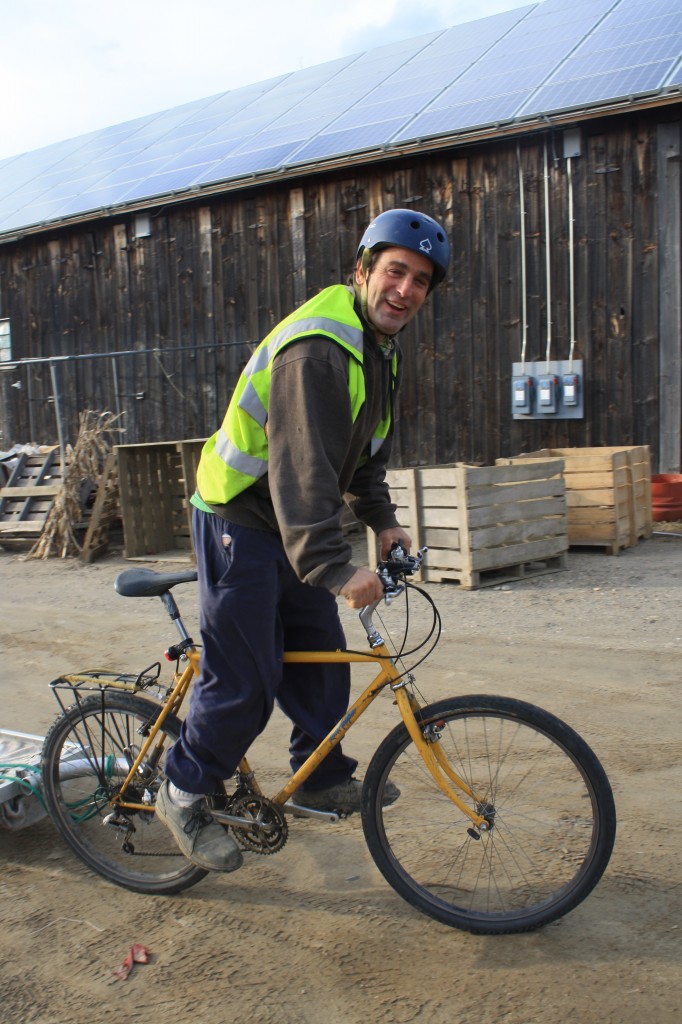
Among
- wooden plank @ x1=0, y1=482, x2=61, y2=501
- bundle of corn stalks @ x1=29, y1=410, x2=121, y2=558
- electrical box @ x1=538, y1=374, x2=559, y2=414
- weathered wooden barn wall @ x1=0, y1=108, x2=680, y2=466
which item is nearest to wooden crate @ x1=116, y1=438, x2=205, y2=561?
bundle of corn stalks @ x1=29, y1=410, x2=121, y2=558

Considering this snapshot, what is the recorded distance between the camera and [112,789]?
362 cm

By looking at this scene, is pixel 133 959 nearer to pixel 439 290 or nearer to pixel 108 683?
pixel 108 683

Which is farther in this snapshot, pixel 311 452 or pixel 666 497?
pixel 666 497

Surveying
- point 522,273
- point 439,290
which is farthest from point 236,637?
point 439,290

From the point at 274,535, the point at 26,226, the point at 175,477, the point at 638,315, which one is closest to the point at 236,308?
the point at 175,477

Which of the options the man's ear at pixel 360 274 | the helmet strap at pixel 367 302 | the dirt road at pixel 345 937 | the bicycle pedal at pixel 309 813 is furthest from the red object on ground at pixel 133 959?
the man's ear at pixel 360 274

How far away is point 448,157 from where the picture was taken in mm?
11883

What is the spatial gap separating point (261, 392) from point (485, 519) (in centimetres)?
541

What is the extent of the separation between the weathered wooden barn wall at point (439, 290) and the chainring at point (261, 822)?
8668mm

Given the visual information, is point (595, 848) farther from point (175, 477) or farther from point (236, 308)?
point (236, 308)

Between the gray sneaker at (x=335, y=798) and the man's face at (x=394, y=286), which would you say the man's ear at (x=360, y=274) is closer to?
the man's face at (x=394, y=286)

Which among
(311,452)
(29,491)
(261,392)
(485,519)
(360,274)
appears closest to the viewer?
(311,452)

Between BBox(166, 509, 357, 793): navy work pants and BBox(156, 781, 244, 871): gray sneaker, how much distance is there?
0.35 ft

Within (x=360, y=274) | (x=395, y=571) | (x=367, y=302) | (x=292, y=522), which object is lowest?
(x=395, y=571)
